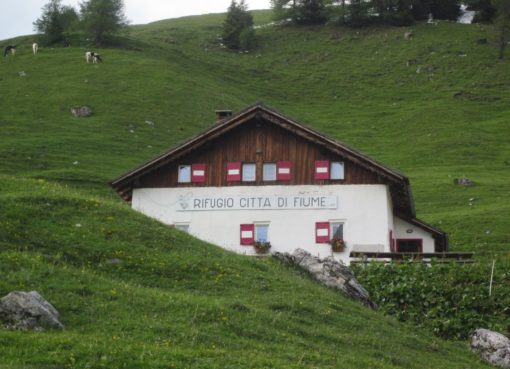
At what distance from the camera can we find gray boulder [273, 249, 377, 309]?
2806cm

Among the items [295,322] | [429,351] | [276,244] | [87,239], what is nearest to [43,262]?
[87,239]

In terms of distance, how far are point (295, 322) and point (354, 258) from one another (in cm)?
1510

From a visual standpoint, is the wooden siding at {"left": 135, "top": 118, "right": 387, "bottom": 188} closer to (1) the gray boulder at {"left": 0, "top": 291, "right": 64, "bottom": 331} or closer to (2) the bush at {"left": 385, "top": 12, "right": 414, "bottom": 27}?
(1) the gray boulder at {"left": 0, "top": 291, "right": 64, "bottom": 331}

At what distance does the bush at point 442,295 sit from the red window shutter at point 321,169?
11.8 metres

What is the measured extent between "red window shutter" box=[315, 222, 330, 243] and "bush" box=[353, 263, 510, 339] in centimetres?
1080

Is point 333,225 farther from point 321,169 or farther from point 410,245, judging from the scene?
point 410,245

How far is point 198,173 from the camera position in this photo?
46.4m

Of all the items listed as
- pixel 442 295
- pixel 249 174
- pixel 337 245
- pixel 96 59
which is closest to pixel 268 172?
pixel 249 174

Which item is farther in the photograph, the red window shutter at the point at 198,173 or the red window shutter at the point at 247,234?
the red window shutter at the point at 198,173

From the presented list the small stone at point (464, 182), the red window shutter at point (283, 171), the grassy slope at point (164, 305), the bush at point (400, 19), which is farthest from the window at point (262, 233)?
the bush at point (400, 19)

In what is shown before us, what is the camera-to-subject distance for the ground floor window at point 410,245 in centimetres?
4941

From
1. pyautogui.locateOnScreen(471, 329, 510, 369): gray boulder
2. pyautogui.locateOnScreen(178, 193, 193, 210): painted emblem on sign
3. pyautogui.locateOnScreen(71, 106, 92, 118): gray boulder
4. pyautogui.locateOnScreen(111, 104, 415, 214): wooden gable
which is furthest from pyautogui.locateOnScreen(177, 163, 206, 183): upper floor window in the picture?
pyautogui.locateOnScreen(71, 106, 92, 118): gray boulder

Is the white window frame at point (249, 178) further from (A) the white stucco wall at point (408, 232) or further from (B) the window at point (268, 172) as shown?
(A) the white stucco wall at point (408, 232)

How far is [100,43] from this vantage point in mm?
108188
